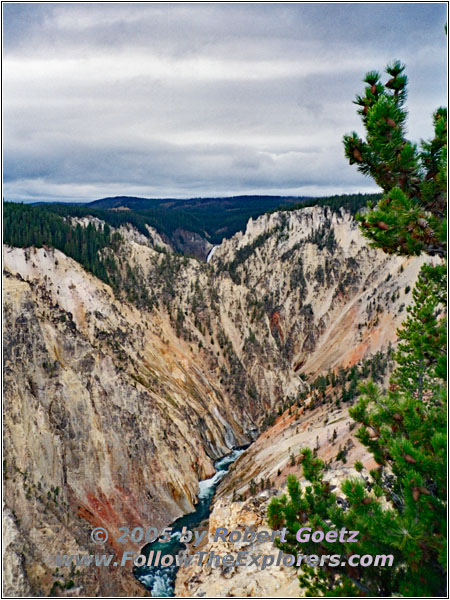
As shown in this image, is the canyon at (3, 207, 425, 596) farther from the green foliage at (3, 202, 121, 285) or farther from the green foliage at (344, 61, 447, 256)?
the green foliage at (344, 61, 447, 256)

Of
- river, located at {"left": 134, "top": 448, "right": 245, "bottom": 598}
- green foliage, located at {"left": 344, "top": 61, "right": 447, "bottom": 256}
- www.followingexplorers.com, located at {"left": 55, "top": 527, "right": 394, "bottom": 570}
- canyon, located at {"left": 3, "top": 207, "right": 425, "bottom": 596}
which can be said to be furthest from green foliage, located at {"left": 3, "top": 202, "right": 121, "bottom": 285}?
green foliage, located at {"left": 344, "top": 61, "right": 447, "bottom": 256}

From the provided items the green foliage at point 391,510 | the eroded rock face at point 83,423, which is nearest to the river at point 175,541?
the eroded rock face at point 83,423

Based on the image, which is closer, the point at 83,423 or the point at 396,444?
the point at 396,444

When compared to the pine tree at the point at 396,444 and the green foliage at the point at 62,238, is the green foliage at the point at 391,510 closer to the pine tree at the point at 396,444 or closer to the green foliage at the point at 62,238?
the pine tree at the point at 396,444

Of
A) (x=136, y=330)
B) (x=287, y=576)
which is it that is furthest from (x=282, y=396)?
(x=287, y=576)

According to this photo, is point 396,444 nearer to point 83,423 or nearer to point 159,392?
point 83,423

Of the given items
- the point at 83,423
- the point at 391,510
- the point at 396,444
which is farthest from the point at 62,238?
the point at 396,444
